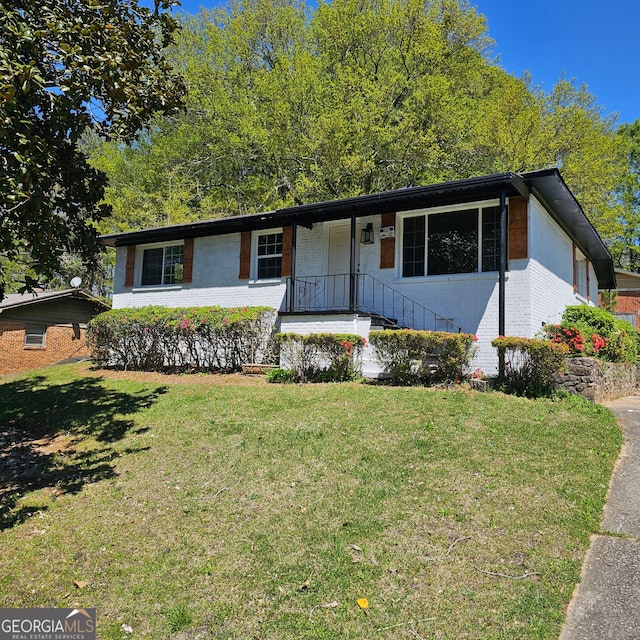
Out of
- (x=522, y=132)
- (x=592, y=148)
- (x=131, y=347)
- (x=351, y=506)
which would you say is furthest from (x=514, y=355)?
(x=592, y=148)

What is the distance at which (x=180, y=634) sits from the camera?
9.58 feet

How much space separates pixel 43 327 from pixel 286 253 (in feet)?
43.7

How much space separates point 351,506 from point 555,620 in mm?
1851

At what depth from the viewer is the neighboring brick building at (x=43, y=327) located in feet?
A: 63.6

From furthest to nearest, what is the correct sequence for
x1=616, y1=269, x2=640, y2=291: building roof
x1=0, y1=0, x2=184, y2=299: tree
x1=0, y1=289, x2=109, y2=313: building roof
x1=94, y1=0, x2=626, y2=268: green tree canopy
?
x1=616, y1=269, x2=640, y2=291: building roof
x1=94, y1=0, x2=626, y2=268: green tree canopy
x1=0, y1=289, x2=109, y2=313: building roof
x1=0, y1=0, x2=184, y2=299: tree

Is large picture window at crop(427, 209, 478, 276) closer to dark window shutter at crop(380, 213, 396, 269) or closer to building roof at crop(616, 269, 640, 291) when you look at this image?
dark window shutter at crop(380, 213, 396, 269)

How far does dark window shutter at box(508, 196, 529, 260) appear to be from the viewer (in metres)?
10.1

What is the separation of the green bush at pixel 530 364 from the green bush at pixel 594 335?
2.05 ft

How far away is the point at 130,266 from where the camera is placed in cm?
1617

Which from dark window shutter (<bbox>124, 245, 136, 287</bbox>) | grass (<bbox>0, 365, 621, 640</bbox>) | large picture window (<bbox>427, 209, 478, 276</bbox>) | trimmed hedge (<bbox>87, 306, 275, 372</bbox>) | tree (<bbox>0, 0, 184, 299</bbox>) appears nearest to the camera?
grass (<bbox>0, 365, 621, 640</bbox>)

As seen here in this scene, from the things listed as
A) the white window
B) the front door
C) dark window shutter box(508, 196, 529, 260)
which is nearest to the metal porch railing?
the front door

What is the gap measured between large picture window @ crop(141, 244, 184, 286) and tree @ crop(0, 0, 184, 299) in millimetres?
8078

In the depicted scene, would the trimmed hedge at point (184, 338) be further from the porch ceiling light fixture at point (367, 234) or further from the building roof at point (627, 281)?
the building roof at point (627, 281)

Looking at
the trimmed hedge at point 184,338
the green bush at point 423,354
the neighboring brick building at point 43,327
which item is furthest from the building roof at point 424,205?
the neighboring brick building at point 43,327
